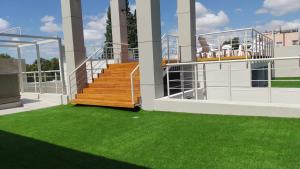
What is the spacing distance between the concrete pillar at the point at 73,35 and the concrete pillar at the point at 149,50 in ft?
10.7

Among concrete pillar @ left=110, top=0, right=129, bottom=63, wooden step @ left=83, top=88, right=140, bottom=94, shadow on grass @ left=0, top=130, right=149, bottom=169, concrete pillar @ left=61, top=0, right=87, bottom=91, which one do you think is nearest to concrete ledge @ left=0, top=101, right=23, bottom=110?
concrete pillar @ left=61, top=0, right=87, bottom=91

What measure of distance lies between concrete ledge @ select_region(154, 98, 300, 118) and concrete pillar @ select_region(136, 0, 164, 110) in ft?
1.21

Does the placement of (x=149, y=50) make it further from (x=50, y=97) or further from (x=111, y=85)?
(x=50, y=97)

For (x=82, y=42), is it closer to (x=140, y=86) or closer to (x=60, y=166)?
(x=140, y=86)

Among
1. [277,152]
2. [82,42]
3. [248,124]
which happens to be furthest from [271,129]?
[82,42]

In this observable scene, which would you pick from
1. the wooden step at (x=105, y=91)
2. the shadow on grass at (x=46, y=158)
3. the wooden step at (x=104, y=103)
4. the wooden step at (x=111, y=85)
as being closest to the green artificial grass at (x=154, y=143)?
the shadow on grass at (x=46, y=158)

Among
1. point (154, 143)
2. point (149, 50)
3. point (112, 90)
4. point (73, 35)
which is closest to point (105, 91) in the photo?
point (112, 90)

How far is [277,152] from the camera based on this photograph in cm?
385

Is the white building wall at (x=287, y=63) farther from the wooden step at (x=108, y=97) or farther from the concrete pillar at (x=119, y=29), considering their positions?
the wooden step at (x=108, y=97)

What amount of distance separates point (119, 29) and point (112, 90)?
5.10m

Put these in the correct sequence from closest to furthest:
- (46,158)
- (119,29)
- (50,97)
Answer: (46,158)
(50,97)
(119,29)

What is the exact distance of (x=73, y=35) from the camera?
987 centimetres

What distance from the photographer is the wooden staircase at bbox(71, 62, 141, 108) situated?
8.11m

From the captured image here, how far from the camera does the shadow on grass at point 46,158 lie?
12.6 ft
